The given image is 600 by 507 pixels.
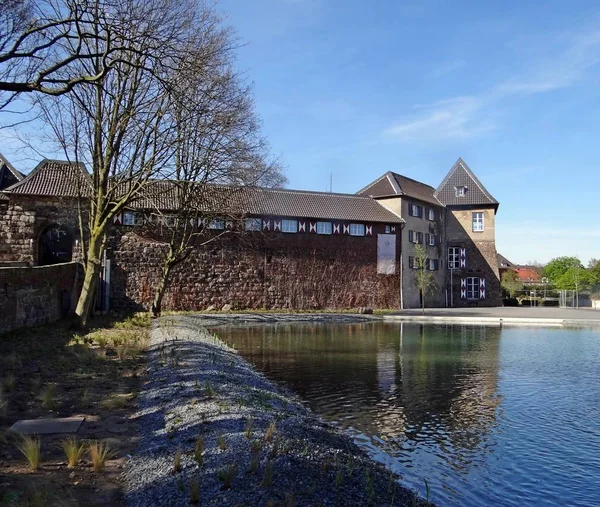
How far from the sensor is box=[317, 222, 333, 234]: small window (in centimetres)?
3688

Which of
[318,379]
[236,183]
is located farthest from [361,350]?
[236,183]

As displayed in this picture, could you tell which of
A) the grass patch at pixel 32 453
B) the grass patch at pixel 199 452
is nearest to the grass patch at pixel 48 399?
the grass patch at pixel 32 453

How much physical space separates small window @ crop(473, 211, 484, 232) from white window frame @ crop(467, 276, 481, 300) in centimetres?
407

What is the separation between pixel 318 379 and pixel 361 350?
5.17m

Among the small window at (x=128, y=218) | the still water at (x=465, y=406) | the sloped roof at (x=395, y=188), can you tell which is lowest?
the still water at (x=465, y=406)

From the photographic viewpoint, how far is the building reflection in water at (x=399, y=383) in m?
7.86

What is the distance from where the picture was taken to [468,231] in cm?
4566

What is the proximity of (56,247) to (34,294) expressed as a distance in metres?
18.0

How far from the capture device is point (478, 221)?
45.7 metres

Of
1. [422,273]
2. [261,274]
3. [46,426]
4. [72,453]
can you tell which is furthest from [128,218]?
[72,453]

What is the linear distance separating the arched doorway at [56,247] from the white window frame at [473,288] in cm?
3044

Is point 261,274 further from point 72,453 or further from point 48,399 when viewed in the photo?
point 72,453

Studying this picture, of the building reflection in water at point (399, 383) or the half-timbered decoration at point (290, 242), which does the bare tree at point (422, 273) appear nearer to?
the half-timbered decoration at point (290, 242)

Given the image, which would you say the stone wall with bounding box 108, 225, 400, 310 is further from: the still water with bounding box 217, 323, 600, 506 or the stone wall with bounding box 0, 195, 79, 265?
the still water with bounding box 217, 323, 600, 506
